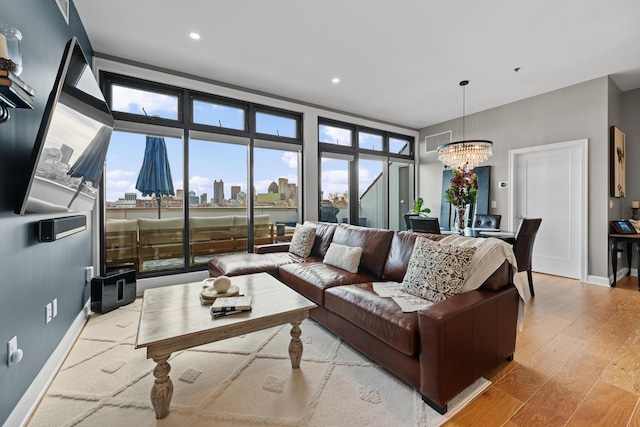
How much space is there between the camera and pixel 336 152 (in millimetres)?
5281

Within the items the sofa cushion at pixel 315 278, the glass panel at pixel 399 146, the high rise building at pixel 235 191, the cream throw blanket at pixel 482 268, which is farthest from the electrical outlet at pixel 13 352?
the glass panel at pixel 399 146

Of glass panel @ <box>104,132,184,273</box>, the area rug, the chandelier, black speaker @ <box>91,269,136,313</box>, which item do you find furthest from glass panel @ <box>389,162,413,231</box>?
black speaker @ <box>91,269,136,313</box>

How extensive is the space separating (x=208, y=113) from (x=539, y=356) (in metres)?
4.58

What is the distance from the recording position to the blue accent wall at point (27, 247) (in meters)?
1.41

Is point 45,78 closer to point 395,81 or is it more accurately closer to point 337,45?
point 337,45

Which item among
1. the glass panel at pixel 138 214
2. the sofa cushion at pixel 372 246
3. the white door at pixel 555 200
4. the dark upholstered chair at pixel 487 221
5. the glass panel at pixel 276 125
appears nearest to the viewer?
the sofa cushion at pixel 372 246

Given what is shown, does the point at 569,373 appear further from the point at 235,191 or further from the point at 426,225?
the point at 235,191

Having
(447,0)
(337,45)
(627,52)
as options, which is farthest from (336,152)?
(627,52)

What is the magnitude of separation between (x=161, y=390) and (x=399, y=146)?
6119 millimetres

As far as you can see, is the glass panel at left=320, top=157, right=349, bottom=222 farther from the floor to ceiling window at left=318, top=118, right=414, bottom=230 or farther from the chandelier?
the chandelier

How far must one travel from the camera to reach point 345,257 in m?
2.89

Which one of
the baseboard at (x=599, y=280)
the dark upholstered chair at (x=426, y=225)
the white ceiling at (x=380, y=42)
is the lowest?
the baseboard at (x=599, y=280)

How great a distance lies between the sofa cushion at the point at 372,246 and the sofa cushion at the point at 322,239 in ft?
1.45

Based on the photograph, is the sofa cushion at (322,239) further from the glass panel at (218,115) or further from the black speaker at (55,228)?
the black speaker at (55,228)
